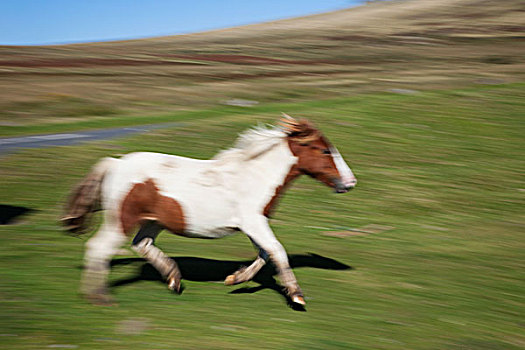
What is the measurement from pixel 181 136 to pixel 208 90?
1438cm

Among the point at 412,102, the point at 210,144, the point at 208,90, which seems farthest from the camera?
the point at 208,90

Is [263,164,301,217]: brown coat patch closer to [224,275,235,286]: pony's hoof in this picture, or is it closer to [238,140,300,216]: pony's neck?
[238,140,300,216]: pony's neck

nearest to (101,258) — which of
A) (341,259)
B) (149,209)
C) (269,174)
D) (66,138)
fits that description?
(149,209)

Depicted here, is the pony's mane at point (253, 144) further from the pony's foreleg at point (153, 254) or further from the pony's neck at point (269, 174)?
the pony's foreleg at point (153, 254)

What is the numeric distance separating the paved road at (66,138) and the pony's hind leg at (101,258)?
38.2 feet

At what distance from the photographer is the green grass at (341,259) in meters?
6.64

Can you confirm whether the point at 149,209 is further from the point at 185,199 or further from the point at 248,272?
the point at 248,272

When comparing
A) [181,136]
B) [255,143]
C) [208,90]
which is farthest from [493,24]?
[255,143]

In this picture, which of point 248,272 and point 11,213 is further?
point 11,213

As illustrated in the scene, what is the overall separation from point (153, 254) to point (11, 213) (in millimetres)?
5354

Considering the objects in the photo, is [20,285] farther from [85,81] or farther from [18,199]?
[85,81]

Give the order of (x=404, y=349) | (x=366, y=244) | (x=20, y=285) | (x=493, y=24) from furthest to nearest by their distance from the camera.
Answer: (x=493, y=24), (x=366, y=244), (x=20, y=285), (x=404, y=349)

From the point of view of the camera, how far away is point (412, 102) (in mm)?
26422

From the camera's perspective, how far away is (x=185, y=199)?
23.1 feet
